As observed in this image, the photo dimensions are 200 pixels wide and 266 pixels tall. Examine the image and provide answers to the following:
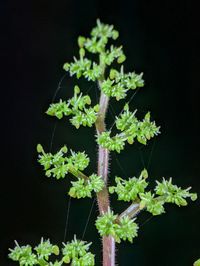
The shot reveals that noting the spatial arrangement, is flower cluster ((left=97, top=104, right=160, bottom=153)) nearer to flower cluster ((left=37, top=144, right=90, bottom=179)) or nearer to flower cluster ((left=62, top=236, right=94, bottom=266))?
flower cluster ((left=37, top=144, right=90, bottom=179))

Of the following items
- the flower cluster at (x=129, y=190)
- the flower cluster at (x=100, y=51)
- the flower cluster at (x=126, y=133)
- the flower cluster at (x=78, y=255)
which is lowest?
the flower cluster at (x=78, y=255)

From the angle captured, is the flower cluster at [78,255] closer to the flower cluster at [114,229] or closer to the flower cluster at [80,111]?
the flower cluster at [114,229]

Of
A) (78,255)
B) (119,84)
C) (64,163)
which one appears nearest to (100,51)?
(119,84)

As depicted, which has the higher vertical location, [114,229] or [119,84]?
[119,84]

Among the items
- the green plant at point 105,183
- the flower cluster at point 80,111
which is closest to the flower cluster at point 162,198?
the green plant at point 105,183

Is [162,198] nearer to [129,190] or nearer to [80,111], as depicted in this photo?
[129,190]

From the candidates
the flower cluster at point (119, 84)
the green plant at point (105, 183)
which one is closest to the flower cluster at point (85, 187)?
the green plant at point (105, 183)

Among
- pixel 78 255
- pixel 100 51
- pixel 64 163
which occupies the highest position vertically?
pixel 100 51

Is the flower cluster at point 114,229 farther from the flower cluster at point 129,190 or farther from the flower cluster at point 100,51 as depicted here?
the flower cluster at point 100,51

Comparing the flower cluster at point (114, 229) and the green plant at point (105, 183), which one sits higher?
the green plant at point (105, 183)

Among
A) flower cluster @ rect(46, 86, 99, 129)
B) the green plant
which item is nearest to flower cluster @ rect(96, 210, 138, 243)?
the green plant

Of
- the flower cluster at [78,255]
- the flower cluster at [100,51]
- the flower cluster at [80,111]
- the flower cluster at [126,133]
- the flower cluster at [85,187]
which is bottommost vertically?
the flower cluster at [78,255]

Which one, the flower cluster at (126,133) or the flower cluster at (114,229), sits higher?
the flower cluster at (126,133)
